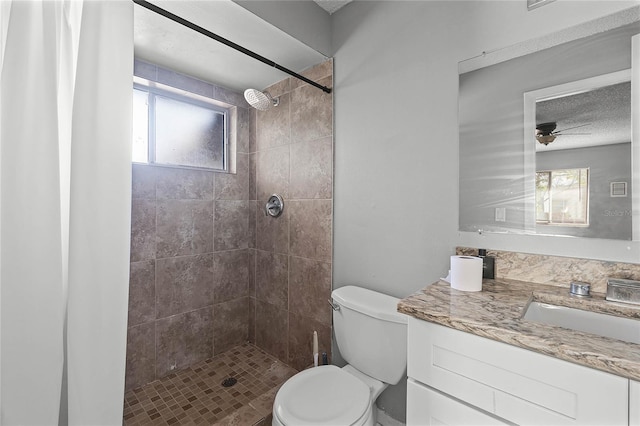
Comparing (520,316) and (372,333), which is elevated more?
(520,316)

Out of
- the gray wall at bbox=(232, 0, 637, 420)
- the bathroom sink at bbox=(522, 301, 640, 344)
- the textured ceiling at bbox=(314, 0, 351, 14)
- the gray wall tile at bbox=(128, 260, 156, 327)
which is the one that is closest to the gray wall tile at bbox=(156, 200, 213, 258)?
the gray wall tile at bbox=(128, 260, 156, 327)

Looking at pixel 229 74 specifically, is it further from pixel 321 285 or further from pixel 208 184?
pixel 321 285

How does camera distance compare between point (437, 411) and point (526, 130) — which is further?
point (526, 130)

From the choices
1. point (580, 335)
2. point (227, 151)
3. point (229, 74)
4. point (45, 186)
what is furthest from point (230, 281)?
point (580, 335)

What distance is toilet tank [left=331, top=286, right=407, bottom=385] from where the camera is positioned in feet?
4.17

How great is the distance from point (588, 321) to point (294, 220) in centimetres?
154

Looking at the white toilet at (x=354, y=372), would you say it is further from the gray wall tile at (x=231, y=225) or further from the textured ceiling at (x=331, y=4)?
the textured ceiling at (x=331, y=4)

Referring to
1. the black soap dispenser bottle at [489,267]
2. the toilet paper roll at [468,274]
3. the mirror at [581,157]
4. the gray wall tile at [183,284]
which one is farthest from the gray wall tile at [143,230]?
the mirror at [581,157]

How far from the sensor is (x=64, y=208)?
747 millimetres

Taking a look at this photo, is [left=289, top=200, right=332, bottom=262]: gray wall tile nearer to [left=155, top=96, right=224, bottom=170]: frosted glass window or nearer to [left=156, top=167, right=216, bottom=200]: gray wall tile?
[left=156, top=167, right=216, bottom=200]: gray wall tile

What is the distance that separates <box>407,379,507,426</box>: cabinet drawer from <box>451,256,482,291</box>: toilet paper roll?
1.27 feet

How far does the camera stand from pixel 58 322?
27.1 inches

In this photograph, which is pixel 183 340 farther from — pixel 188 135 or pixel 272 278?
pixel 188 135

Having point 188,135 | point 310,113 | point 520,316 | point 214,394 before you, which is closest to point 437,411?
point 520,316
